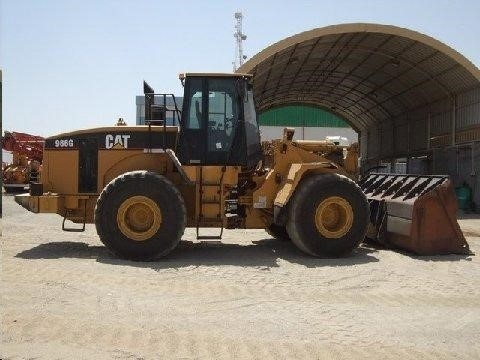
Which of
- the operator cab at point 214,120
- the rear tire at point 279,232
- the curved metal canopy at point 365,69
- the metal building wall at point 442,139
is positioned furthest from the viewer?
the metal building wall at point 442,139

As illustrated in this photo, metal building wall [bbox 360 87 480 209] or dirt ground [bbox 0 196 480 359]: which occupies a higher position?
metal building wall [bbox 360 87 480 209]

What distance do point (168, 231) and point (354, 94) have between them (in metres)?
22.3

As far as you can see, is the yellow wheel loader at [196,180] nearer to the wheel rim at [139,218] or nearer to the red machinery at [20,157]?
the wheel rim at [139,218]

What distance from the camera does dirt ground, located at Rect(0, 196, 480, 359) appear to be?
13.8ft

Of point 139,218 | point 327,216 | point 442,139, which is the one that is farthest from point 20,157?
point 327,216

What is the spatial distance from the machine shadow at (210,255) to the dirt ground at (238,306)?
0.11 feet

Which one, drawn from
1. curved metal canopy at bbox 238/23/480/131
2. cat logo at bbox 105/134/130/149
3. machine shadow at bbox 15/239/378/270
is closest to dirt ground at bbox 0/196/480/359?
machine shadow at bbox 15/239/378/270

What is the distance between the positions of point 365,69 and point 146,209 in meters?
17.7

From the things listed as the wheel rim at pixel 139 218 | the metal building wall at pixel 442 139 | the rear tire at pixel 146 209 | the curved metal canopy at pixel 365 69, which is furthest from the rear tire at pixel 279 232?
the metal building wall at pixel 442 139

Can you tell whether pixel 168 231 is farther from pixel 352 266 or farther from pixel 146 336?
pixel 146 336

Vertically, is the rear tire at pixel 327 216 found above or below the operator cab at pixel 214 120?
below

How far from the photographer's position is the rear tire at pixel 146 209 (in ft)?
26.0

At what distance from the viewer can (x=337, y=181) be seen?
8398 mm

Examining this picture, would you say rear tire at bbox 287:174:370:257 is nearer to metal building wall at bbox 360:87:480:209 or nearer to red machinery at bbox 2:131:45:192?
metal building wall at bbox 360:87:480:209
